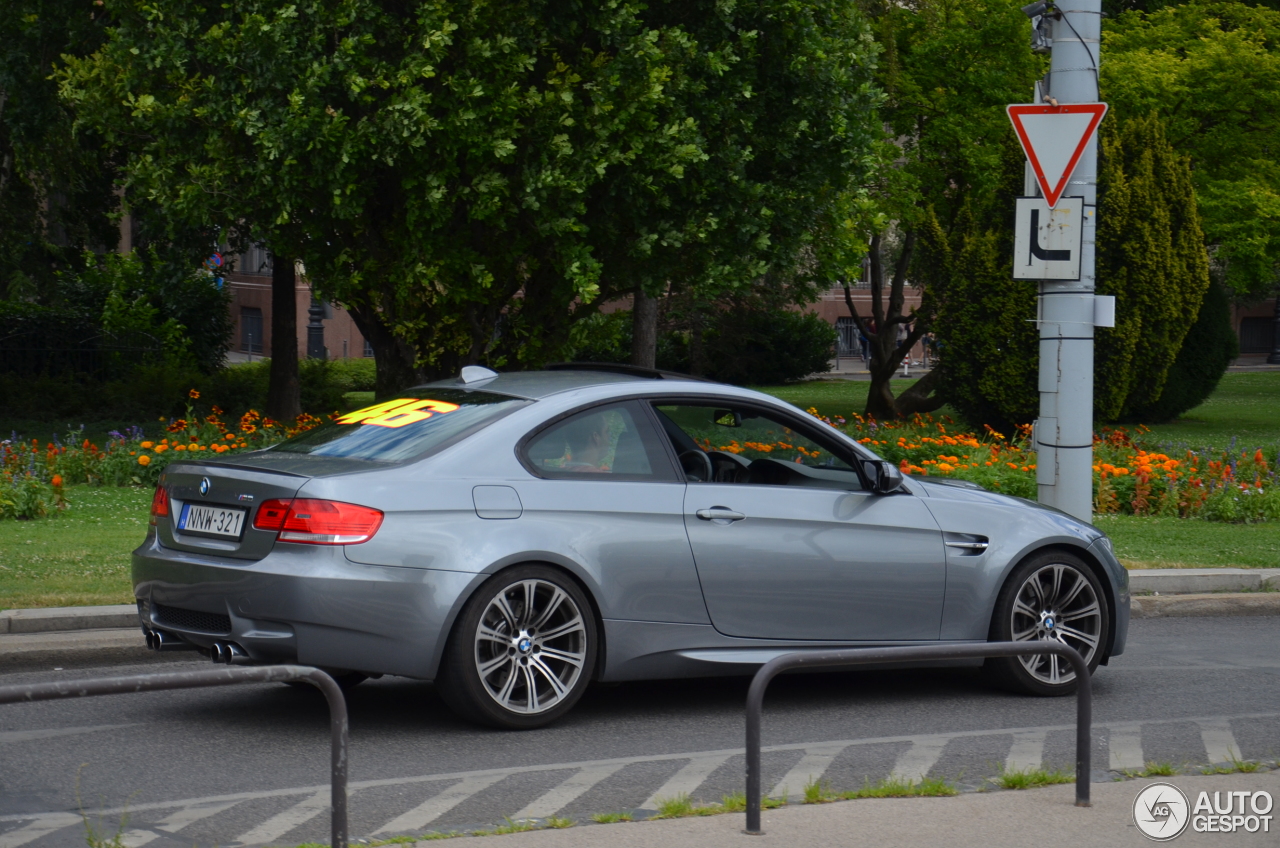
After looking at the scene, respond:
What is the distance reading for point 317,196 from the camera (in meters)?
16.0

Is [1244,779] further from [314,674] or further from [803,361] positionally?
[803,361]

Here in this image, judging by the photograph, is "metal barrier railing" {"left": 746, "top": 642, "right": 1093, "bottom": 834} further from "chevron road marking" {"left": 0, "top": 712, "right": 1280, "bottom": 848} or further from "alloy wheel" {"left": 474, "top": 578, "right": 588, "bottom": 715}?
"alloy wheel" {"left": 474, "top": 578, "right": 588, "bottom": 715}

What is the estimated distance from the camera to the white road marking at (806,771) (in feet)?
18.2

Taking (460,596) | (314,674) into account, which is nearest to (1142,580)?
(460,596)

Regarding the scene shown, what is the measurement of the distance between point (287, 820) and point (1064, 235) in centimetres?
608

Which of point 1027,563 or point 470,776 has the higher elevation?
point 1027,563

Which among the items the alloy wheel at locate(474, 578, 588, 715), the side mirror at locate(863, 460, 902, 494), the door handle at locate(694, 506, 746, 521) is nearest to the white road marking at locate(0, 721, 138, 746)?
the alloy wheel at locate(474, 578, 588, 715)

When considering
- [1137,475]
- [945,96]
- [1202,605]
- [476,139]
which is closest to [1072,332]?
[1202,605]

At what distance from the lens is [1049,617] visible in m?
7.48

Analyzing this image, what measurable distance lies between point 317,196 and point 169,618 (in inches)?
400

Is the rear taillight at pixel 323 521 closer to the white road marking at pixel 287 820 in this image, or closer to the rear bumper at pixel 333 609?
the rear bumper at pixel 333 609

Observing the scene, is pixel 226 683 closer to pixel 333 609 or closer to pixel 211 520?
pixel 333 609

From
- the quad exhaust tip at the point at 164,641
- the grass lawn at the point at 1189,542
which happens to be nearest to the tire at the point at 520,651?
the quad exhaust tip at the point at 164,641

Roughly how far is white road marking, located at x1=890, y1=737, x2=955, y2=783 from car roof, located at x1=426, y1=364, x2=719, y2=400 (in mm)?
1897
